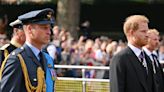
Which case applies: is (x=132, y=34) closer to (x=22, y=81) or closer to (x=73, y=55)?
(x=22, y=81)

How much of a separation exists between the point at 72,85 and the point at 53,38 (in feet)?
9.31

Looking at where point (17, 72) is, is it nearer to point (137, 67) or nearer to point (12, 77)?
point (12, 77)

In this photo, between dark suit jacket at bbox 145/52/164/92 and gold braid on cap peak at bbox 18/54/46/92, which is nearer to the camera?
gold braid on cap peak at bbox 18/54/46/92

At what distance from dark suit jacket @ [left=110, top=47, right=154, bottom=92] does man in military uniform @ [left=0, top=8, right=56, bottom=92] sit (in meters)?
1.18

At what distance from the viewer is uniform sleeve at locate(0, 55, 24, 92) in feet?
17.8

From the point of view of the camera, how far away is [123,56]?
703cm

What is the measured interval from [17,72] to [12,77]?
0.07 m

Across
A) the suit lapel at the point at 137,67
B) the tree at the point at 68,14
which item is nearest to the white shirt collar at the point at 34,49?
the suit lapel at the point at 137,67

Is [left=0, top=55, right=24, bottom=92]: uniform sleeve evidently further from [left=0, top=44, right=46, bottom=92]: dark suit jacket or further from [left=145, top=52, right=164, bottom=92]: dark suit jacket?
[left=145, top=52, right=164, bottom=92]: dark suit jacket

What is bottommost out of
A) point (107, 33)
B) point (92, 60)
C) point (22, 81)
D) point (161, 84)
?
point (107, 33)

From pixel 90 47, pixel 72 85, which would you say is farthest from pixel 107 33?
pixel 72 85

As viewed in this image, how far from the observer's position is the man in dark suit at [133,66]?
6.95 m

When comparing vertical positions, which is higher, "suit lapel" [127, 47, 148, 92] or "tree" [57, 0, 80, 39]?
"suit lapel" [127, 47, 148, 92]

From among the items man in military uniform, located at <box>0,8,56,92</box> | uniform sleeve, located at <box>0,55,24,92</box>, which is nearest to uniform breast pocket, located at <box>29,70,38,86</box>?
man in military uniform, located at <box>0,8,56,92</box>
